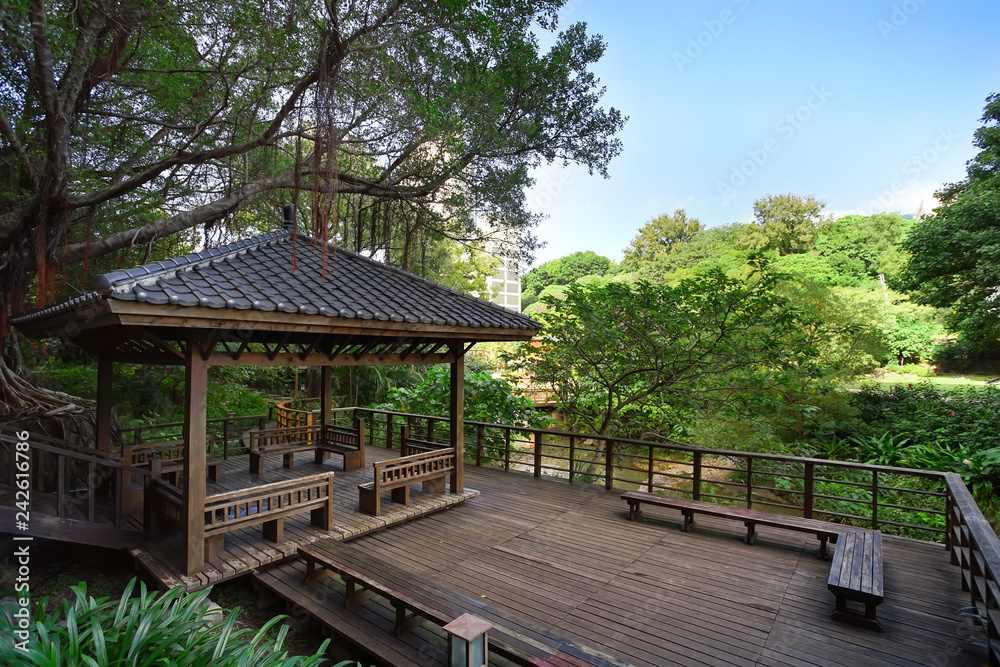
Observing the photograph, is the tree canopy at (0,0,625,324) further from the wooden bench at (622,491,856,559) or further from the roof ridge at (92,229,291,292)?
the wooden bench at (622,491,856,559)

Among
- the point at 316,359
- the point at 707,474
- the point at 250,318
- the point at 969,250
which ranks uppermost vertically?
the point at 969,250

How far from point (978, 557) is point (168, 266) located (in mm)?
6282

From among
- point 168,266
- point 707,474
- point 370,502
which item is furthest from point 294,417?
point 707,474

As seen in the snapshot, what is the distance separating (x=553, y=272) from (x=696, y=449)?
4548 cm

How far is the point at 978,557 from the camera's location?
10.1 feet

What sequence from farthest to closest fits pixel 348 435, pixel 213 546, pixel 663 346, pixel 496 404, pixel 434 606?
pixel 496 404
pixel 348 435
pixel 663 346
pixel 213 546
pixel 434 606

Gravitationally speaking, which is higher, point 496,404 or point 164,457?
point 496,404

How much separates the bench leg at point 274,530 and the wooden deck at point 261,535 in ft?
0.15

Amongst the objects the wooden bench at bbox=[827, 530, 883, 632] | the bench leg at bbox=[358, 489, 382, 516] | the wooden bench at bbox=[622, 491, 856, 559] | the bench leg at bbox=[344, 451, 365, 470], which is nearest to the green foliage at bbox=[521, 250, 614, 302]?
the bench leg at bbox=[344, 451, 365, 470]

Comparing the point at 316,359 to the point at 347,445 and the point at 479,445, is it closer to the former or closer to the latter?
the point at 347,445

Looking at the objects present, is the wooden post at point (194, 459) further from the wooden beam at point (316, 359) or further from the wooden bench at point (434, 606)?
the wooden bench at point (434, 606)

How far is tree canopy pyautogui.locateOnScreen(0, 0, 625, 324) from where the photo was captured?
497cm

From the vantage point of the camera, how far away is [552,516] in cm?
586

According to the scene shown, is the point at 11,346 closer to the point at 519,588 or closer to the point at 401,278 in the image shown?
the point at 401,278
